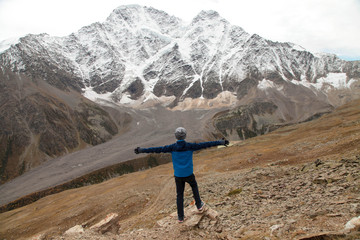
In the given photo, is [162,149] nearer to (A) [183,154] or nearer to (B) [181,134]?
(A) [183,154]

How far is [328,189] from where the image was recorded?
37.7 ft

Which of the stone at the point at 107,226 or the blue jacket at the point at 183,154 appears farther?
the stone at the point at 107,226

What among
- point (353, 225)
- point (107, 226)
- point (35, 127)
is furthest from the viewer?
point (35, 127)

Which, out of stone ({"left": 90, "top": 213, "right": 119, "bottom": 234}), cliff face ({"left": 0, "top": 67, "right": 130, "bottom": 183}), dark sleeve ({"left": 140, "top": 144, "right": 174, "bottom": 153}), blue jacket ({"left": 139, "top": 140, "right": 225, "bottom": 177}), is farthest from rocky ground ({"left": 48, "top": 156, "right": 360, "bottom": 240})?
cliff face ({"left": 0, "top": 67, "right": 130, "bottom": 183})

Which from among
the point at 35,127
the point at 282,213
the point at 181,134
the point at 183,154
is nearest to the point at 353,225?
the point at 282,213

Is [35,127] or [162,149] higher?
[35,127]

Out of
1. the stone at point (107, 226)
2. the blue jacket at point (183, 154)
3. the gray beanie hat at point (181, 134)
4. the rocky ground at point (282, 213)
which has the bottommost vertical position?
the stone at point (107, 226)

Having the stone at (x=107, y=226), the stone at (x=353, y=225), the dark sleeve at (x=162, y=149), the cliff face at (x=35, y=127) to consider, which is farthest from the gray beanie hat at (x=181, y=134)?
the cliff face at (x=35, y=127)

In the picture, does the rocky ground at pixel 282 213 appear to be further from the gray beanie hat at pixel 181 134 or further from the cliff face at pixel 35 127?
the cliff face at pixel 35 127

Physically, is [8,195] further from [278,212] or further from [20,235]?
[278,212]

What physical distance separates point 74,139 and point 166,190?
14816cm

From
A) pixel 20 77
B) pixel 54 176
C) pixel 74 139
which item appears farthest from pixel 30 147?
pixel 20 77

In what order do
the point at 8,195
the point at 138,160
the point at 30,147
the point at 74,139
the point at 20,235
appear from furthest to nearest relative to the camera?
1. the point at 74,139
2. the point at 30,147
3. the point at 138,160
4. the point at 8,195
5. the point at 20,235

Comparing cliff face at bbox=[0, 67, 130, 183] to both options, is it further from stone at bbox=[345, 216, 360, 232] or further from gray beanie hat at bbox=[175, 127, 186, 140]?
stone at bbox=[345, 216, 360, 232]
